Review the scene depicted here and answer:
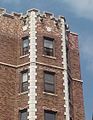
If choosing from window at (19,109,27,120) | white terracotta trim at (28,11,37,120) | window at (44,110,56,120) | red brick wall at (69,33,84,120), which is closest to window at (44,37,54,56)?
white terracotta trim at (28,11,37,120)

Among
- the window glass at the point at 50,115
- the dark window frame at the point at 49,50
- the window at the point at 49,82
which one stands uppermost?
the dark window frame at the point at 49,50

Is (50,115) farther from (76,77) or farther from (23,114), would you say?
(76,77)

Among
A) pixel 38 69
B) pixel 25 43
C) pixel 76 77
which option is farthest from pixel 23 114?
pixel 76 77

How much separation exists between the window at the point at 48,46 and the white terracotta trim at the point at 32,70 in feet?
4.11

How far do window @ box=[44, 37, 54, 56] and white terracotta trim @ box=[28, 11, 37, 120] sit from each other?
1.25 metres

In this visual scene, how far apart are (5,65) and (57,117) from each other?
6.43m

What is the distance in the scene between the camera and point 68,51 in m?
43.8

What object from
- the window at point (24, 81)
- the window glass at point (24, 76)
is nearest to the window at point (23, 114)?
the window at point (24, 81)

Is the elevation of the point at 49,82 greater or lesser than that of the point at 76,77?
lesser

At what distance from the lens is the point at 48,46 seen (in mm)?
41938

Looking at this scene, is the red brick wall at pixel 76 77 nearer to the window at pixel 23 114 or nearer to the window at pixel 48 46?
the window at pixel 48 46

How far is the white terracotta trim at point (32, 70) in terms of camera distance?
3755 cm

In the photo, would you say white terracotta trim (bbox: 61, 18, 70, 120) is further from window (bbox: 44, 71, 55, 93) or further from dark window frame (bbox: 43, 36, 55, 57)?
window (bbox: 44, 71, 55, 93)

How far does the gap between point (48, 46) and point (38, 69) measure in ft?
10.0
